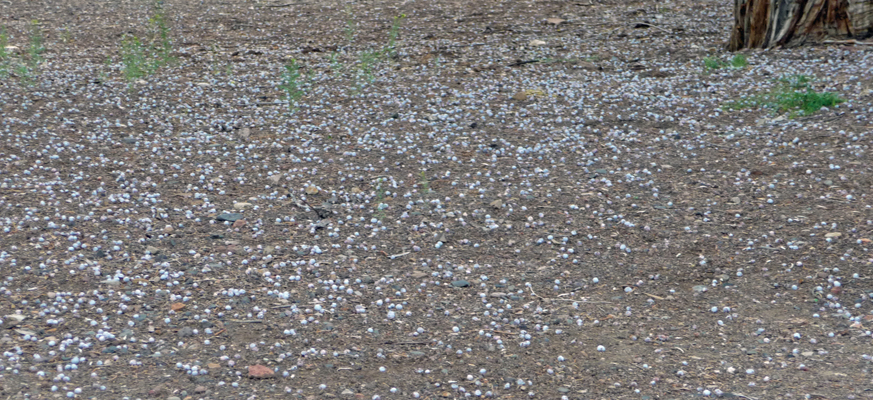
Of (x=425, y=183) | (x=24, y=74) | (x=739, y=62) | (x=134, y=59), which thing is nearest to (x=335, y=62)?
(x=134, y=59)

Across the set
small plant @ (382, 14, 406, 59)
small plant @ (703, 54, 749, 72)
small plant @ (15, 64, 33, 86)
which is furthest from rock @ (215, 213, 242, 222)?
small plant @ (703, 54, 749, 72)

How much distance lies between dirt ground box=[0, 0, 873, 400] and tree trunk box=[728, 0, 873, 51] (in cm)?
28

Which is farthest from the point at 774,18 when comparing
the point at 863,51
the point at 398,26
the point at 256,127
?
the point at 256,127

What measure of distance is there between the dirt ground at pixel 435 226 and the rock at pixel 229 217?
0.04 meters

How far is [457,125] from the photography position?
21.4 feet

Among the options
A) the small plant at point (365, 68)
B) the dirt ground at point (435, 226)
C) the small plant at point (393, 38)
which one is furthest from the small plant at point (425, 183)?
the small plant at point (393, 38)

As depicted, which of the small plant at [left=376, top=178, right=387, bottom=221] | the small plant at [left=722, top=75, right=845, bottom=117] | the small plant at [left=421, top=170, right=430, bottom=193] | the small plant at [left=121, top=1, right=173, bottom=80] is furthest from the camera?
the small plant at [left=121, top=1, right=173, bottom=80]

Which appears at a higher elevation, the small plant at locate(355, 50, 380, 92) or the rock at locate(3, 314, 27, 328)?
the small plant at locate(355, 50, 380, 92)

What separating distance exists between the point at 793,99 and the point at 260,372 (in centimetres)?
537

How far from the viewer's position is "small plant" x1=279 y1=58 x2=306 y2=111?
283 inches

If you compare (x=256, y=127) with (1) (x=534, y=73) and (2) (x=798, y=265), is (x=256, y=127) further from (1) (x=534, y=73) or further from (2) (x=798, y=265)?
(2) (x=798, y=265)

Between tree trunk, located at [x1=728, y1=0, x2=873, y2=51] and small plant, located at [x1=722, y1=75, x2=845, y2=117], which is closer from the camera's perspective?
small plant, located at [x1=722, y1=75, x2=845, y2=117]

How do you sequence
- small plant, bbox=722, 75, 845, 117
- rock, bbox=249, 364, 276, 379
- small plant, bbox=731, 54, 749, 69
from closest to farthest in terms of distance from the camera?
rock, bbox=249, 364, 276, 379 → small plant, bbox=722, 75, 845, 117 → small plant, bbox=731, 54, 749, 69

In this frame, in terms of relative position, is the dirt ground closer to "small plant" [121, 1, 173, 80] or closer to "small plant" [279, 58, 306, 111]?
"small plant" [279, 58, 306, 111]
